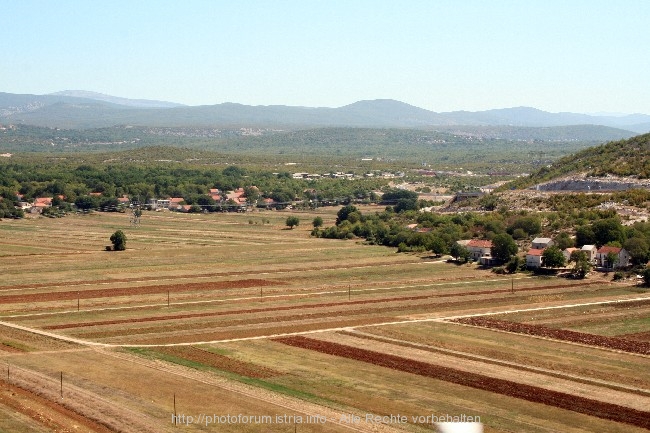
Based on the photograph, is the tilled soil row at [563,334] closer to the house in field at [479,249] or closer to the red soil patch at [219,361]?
the red soil patch at [219,361]

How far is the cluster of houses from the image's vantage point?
84.6 meters

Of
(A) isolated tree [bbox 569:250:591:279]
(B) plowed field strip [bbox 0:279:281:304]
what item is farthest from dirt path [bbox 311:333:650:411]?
(A) isolated tree [bbox 569:250:591:279]

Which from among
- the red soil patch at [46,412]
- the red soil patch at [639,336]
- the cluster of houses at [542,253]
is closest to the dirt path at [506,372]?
the red soil patch at [639,336]

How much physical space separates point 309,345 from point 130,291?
23.6 metres

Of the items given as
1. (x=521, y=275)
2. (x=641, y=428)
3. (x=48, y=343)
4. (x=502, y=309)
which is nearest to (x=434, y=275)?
(x=521, y=275)

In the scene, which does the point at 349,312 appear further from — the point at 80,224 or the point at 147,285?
the point at 80,224

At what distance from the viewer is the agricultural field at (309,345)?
41.5 meters

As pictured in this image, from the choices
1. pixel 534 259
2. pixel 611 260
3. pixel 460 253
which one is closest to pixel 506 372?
pixel 611 260

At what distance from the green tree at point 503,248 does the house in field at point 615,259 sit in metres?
7.08

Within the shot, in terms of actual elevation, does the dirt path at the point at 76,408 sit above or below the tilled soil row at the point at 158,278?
above

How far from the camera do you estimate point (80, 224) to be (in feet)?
428

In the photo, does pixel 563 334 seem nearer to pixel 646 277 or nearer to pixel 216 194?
pixel 646 277

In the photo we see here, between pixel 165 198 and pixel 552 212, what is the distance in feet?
236

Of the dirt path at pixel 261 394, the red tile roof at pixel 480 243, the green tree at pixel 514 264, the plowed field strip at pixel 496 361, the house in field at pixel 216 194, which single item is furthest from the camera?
the house in field at pixel 216 194
